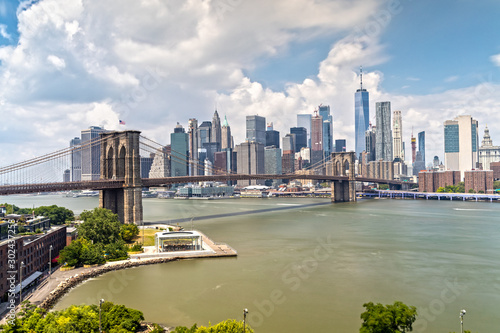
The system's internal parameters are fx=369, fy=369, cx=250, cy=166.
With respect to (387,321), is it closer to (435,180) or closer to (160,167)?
(435,180)

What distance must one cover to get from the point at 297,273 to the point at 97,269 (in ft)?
46.4

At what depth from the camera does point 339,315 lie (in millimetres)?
18422

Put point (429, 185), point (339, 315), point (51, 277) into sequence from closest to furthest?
point (339, 315) → point (51, 277) → point (429, 185)

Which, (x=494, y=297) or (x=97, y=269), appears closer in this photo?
(x=494, y=297)

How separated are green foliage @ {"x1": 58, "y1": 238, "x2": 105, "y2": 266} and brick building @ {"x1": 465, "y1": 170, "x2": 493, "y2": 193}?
4779 inches

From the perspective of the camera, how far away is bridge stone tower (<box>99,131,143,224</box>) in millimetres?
45375

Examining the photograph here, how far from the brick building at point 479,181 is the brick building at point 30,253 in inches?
4872

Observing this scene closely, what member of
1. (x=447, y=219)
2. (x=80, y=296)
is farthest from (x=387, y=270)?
(x=447, y=219)

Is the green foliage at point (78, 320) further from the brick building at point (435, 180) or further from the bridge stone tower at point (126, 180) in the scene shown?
the brick building at point (435, 180)

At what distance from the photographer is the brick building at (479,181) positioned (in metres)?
117

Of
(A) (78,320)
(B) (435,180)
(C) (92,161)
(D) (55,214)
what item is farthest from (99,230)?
(B) (435,180)

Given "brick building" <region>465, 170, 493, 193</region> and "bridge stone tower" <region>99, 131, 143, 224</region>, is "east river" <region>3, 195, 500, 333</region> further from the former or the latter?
"brick building" <region>465, 170, 493, 193</region>

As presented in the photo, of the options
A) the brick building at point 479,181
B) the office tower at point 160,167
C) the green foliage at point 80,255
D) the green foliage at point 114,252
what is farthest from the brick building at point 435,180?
the green foliage at point 80,255

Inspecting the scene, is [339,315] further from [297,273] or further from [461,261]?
[461,261]
